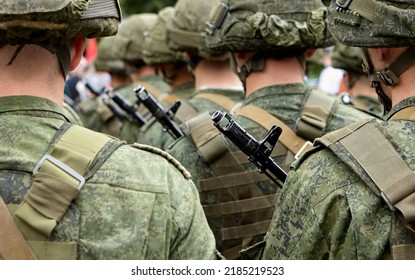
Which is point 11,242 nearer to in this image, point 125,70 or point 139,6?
point 125,70

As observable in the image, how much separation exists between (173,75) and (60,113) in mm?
6106

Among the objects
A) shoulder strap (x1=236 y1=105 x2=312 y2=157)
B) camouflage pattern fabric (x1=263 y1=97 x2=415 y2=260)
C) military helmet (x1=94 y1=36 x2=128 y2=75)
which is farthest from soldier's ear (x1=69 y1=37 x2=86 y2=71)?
military helmet (x1=94 y1=36 x2=128 y2=75)

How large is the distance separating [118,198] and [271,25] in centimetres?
254

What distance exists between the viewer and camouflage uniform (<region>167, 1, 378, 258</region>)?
19.0 feet

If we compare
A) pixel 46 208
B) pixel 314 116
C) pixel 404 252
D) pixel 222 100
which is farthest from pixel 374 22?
pixel 222 100

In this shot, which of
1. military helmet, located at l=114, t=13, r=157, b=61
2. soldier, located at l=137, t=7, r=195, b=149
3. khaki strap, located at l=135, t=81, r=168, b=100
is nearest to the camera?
A: soldier, located at l=137, t=7, r=195, b=149

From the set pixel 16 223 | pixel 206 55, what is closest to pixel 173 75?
pixel 206 55

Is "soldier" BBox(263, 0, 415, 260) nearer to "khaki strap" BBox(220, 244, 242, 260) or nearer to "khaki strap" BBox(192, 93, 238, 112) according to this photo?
"khaki strap" BBox(220, 244, 242, 260)

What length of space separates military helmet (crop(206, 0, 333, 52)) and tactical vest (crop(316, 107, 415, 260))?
85.3 inches

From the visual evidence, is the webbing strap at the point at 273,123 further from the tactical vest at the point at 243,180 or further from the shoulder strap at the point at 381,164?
the shoulder strap at the point at 381,164

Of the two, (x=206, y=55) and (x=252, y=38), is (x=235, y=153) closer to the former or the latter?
(x=252, y=38)

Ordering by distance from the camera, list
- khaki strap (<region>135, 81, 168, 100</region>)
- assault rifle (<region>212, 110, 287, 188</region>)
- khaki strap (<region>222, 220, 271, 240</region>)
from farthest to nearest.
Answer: khaki strap (<region>135, 81, 168, 100</region>)
khaki strap (<region>222, 220, 271, 240</region>)
assault rifle (<region>212, 110, 287, 188</region>)

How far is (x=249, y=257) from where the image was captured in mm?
4234

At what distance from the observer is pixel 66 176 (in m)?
3.60
